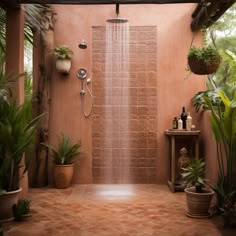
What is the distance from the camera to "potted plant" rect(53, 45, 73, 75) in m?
4.79

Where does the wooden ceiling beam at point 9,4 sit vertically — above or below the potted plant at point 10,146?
above

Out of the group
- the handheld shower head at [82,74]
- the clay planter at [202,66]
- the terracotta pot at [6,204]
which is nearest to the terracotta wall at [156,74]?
the handheld shower head at [82,74]

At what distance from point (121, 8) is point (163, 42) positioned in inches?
32.5

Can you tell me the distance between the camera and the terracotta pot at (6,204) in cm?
315

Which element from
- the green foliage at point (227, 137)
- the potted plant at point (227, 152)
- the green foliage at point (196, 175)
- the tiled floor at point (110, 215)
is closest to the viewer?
the tiled floor at point (110, 215)

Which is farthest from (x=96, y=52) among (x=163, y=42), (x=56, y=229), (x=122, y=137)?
(x=56, y=229)

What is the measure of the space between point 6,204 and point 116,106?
90.7 inches

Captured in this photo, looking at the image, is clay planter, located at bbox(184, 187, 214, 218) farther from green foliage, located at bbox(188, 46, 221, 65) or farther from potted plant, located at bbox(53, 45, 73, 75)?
potted plant, located at bbox(53, 45, 73, 75)

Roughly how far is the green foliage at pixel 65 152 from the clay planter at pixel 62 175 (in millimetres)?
75

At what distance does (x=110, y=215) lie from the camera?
3.36 meters

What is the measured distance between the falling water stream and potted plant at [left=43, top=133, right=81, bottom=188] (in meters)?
0.51

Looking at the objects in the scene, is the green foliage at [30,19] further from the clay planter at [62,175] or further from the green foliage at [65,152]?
the clay planter at [62,175]

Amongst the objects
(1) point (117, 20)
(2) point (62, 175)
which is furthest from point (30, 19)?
(2) point (62, 175)

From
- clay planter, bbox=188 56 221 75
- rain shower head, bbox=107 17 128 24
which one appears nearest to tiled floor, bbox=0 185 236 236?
clay planter, bbox=188 56 221 75
